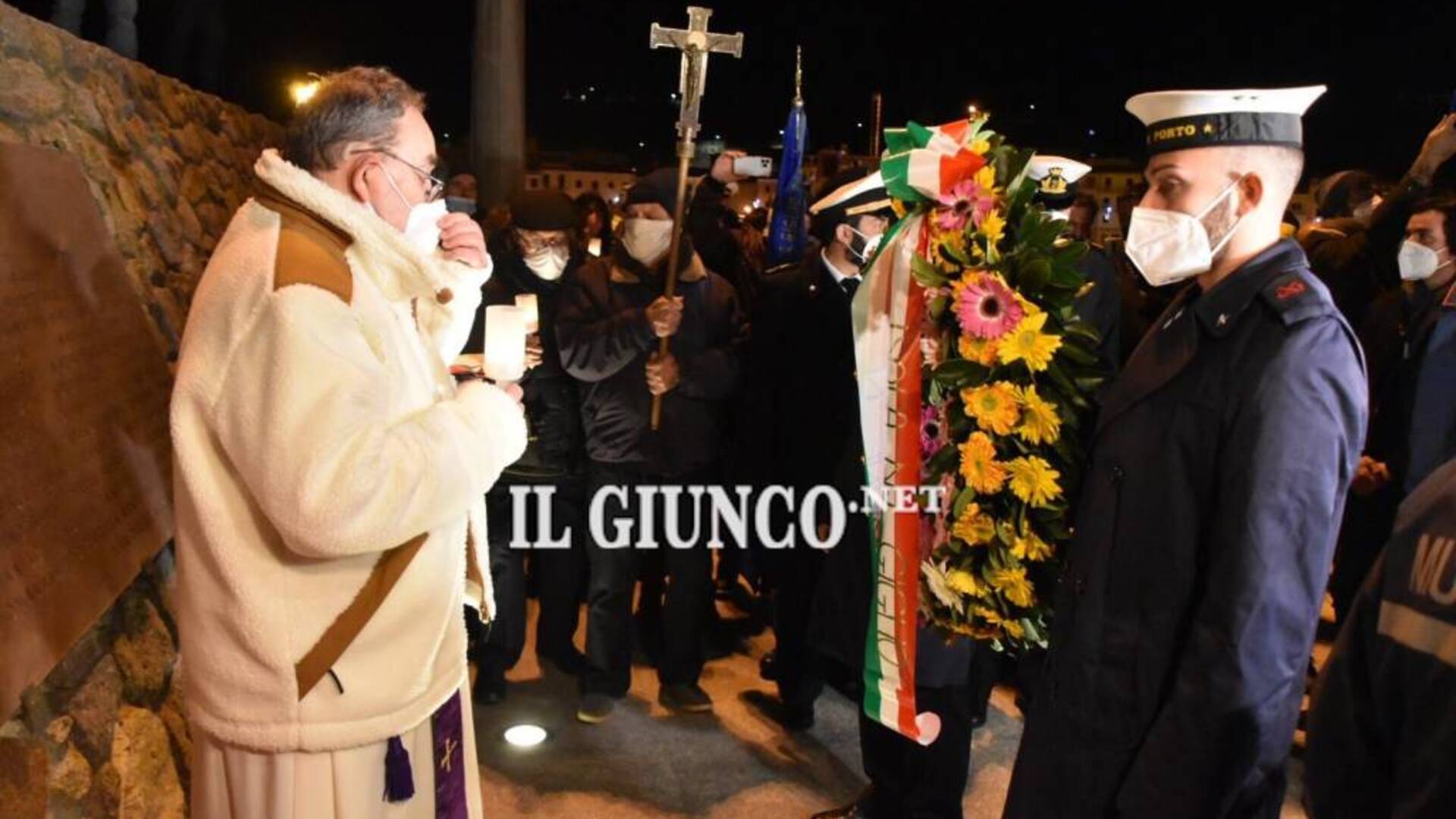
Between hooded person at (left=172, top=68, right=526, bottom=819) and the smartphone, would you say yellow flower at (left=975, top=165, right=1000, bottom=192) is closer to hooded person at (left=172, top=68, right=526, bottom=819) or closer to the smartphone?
hooded person at (left=172, top=68, right=526, bottom=819)

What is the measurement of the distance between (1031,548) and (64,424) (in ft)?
8.66

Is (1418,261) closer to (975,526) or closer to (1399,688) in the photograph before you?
(975,526)

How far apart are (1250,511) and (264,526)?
207 centimetres

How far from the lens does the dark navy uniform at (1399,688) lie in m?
1.25

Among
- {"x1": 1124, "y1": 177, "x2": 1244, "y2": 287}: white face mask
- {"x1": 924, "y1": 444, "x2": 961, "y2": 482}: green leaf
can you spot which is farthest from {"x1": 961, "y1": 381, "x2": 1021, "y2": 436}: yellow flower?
{"x1": 1124, "y1": 177, "x2": 1244, "y2": 287}: white face mask

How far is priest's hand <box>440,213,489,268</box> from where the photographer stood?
247cm

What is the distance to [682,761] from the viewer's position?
4.41 metres

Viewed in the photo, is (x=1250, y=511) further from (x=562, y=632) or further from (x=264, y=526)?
(x=562, y=632)

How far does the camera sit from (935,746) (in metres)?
3.53

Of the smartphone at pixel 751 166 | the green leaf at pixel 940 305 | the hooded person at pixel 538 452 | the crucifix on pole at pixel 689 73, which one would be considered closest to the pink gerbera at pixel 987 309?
the green leaf at pixel 940 305

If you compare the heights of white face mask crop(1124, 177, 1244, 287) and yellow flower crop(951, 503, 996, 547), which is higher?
white face mask crop(1124, 177, 1244, 287)

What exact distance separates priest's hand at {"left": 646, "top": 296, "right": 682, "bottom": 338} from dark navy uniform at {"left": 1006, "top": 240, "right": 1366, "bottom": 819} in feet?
8.15

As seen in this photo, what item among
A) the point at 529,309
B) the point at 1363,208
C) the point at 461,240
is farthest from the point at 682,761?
the point at 1363,208

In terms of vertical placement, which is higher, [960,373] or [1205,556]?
[960,373]
